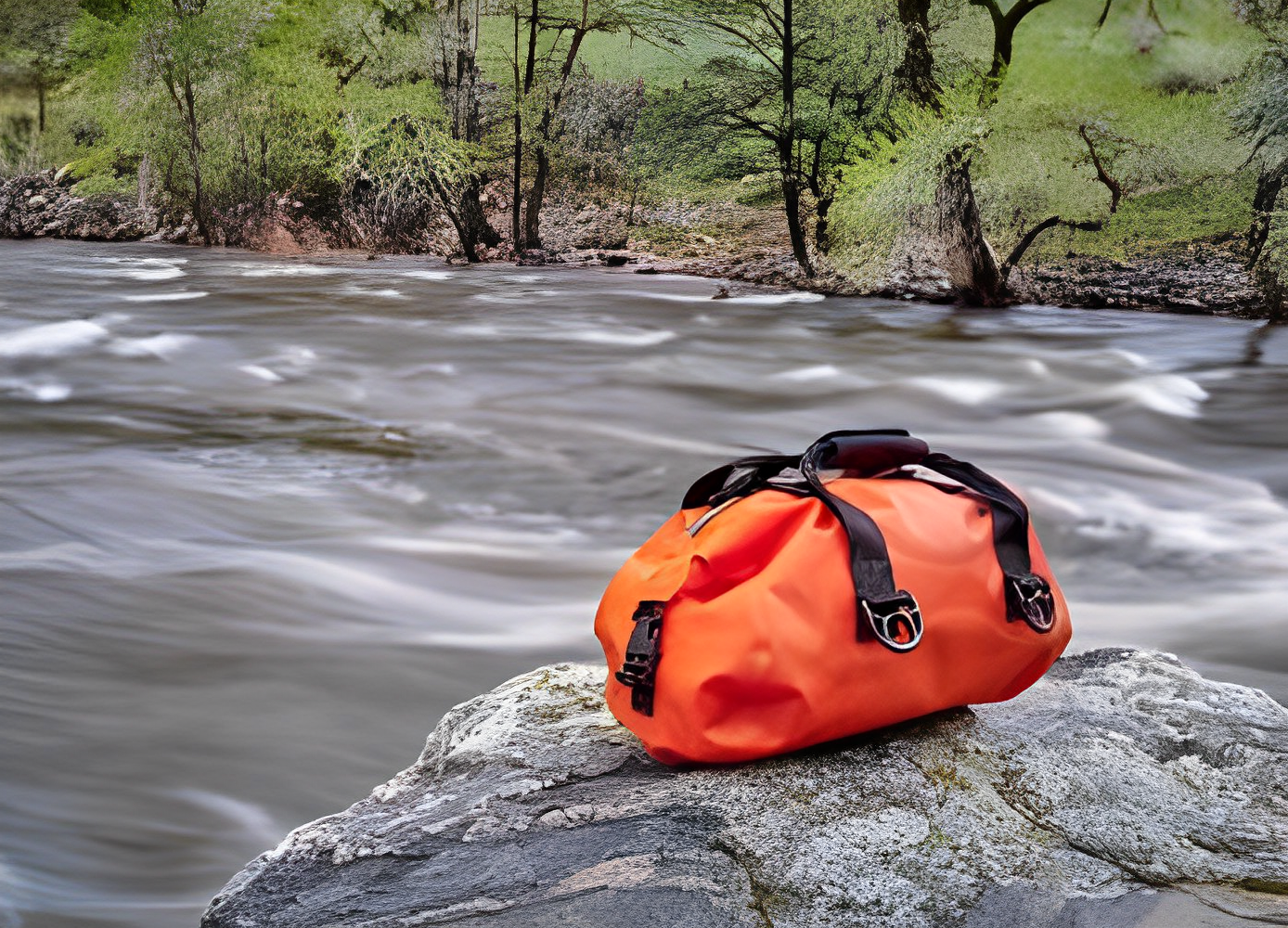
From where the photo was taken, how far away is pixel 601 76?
4.78 metres

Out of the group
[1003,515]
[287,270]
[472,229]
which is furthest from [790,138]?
[1003,515]

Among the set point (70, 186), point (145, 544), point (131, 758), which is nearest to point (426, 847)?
point (131, 758)

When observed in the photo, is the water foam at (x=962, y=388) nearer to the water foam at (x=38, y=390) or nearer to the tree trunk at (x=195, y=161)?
the water foam at (x=38, y=390)

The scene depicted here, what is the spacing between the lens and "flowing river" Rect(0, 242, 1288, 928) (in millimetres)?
1799

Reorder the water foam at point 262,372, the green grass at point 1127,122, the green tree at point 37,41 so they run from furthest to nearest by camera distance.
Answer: the green tree at point 37,41 < the green grass at point 1127,122 < the water foam at point 262,372

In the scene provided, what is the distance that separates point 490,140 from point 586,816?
4307mm

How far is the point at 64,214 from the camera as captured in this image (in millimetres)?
5211

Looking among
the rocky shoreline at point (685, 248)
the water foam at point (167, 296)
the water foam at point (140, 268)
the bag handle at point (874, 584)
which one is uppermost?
the rocky shoreline at point (685, 248)

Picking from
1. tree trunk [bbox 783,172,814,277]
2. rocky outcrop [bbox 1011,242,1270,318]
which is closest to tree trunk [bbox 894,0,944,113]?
tree trunk [bbox 783,172,814,277]

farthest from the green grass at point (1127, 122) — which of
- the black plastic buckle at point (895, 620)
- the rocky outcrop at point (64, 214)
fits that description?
the rocky outcrop at point (64, 214)

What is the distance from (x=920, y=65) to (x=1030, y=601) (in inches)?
154

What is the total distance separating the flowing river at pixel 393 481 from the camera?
1.80 m

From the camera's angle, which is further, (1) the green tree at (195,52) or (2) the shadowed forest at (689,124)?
(1) the green tree at (195,52)

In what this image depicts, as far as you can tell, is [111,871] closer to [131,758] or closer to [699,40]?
[131,758]
